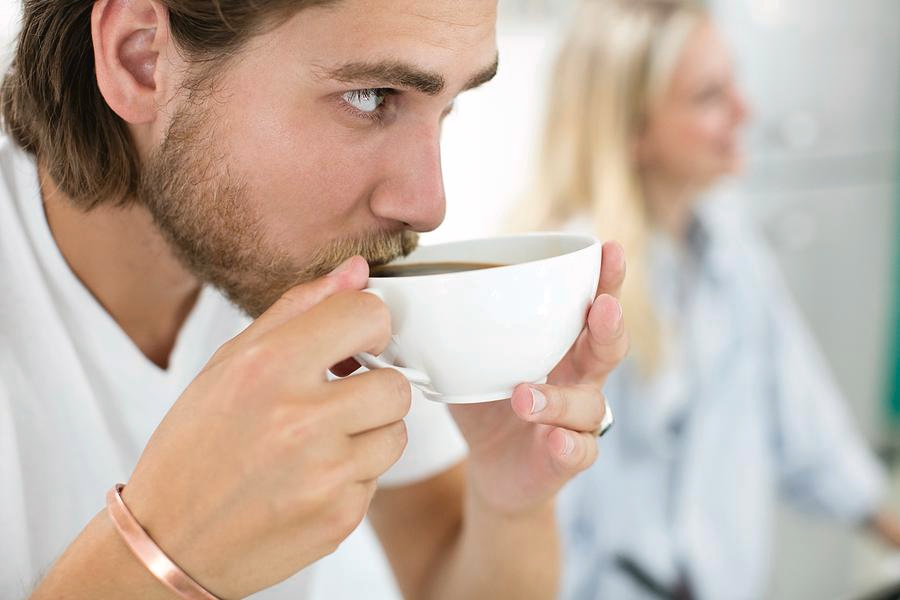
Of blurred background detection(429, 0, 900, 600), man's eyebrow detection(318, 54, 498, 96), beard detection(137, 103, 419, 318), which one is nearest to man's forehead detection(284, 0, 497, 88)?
man's eyebrow detection(318, 54, 498, 96)

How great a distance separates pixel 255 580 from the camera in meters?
0.60

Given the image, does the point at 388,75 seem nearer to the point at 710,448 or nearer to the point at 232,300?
the point at 232,300

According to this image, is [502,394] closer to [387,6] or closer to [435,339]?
[435,339]

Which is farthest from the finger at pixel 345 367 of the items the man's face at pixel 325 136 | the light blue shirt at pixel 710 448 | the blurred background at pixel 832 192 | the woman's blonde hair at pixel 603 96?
the blurred background at pixel 832 192

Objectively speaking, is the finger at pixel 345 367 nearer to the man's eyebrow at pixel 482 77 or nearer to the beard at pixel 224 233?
the beard at pixel 224 233

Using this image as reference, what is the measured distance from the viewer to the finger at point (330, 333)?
0.57 meters

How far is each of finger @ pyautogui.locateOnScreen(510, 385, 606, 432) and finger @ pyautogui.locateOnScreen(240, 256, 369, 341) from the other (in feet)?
0.48

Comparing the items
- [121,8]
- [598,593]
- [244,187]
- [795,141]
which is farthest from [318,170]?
[795,141]

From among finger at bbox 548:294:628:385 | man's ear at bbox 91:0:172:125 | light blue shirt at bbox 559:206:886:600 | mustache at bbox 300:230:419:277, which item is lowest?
light blue shirt at bbox 559:206:886:600

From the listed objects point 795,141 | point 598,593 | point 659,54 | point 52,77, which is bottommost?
point 598,593

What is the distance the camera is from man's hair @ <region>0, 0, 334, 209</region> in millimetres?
772

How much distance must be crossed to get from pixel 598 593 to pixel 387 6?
124 centimetres

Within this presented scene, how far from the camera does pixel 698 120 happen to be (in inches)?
75.2

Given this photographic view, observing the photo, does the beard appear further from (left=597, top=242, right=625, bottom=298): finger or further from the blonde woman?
the blonde woman
